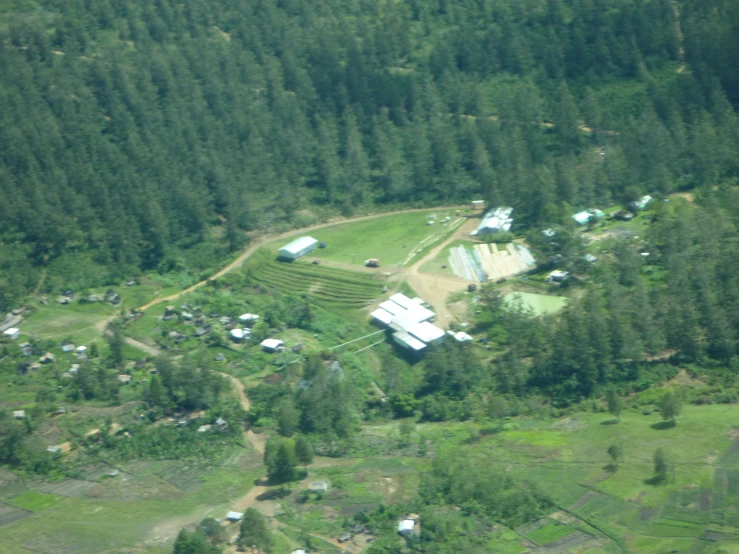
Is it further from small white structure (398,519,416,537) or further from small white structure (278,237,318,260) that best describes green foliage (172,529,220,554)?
small white structure (278,237,318,260)

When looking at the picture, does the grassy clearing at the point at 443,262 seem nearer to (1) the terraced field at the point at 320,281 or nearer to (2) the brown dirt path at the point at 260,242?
(1) the terraced field at the point at 320,281

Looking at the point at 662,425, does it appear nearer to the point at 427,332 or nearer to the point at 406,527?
the point at 406,527

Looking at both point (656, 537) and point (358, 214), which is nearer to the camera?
point (656, 537)

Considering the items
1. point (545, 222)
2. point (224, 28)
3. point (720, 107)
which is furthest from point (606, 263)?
point (224, 28)

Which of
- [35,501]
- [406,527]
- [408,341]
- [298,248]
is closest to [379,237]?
[298,248]

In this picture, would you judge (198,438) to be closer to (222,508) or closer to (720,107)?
(222,508)

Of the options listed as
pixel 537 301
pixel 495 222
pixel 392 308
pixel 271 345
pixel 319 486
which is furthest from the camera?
pixel 495 222

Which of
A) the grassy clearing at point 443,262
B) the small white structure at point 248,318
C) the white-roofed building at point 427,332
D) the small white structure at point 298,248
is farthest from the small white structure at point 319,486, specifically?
the small white structure at point 298,248
